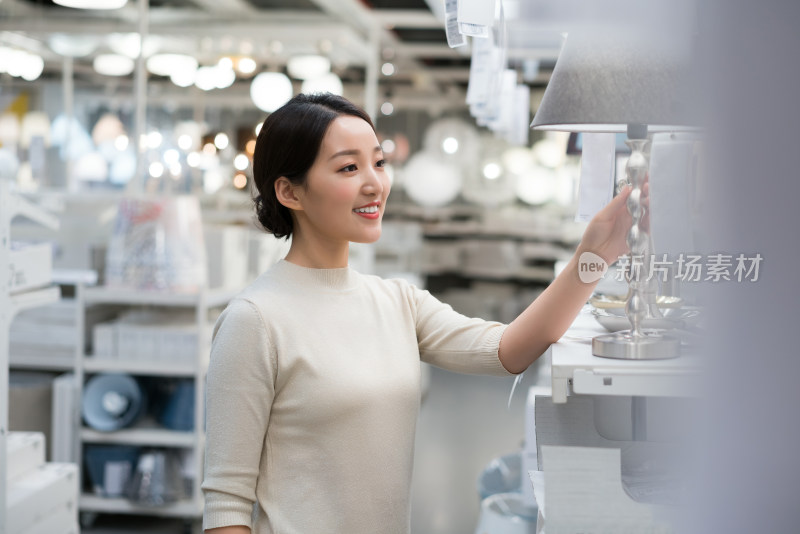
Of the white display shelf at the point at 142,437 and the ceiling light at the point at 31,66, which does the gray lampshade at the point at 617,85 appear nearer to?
the white display shelf at the point at 142,437

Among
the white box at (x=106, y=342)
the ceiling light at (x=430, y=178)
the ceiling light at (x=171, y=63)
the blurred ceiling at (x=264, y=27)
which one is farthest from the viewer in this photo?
the ceiling light at (x=430, y=178)

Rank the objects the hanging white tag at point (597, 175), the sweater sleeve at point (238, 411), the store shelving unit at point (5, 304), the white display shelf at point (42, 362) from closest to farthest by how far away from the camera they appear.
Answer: the sweater sleeve at point (238, 411) < the hanging white tag at point (597, 175) < the store shelving unit at point (5, 304) < the white display shelf at point (42, 362)

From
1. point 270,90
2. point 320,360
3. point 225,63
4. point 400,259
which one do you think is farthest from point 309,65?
point 320,360

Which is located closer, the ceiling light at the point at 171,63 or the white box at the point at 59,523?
the white box at the point at 59,523

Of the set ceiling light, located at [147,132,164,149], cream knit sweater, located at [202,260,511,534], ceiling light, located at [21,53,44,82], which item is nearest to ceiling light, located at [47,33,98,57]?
ceiling light, located at [147,132,164,149]

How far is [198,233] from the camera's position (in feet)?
16.3

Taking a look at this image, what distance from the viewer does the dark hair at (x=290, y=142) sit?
1773 millimetres

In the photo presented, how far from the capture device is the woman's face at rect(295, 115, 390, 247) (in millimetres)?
1762

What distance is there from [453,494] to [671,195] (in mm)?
4251

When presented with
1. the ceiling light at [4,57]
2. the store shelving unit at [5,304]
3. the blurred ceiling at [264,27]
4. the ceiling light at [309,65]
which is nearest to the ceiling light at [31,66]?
the ceiling light at [4,57]

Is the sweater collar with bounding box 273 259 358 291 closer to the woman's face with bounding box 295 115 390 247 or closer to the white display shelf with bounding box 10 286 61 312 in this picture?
the woman's face with bounding box 295 115 390 247

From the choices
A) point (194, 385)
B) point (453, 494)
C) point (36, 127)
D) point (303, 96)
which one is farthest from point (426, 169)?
point (303, 96)

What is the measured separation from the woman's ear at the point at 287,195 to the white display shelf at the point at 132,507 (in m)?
3.26

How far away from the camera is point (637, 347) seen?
1.35 meters
